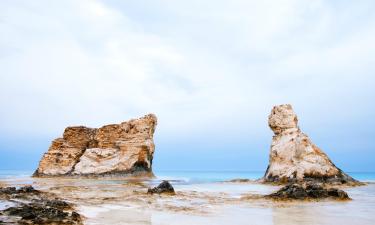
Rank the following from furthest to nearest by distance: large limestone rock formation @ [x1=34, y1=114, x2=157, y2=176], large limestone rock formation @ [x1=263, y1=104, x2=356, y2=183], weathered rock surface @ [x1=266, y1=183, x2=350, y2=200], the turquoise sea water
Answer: the turquoise sea water < large limestone rock formation @ [x1=34, y1=114, x2=157, y2=176] < large limestone rock formation @ [x1=263, y1=104, x2=356, y2=183] < weathered rock surface @ [x1=266, y1=183, x2=350, y2=200]

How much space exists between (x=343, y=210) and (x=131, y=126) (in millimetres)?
33202

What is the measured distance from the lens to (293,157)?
28609mm

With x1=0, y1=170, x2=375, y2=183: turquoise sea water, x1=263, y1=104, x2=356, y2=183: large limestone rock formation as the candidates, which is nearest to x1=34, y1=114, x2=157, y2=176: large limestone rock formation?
x1=0, y1=170, x2=375, y2=183: turquoise sea water

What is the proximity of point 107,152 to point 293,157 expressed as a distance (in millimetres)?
21157

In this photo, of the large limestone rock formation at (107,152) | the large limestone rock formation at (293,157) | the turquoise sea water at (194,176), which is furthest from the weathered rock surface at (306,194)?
the large limestone rock formation at (107,152)

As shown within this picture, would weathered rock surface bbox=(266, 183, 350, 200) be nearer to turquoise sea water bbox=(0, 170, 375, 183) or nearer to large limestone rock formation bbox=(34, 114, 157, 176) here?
turquoise sea water bbox=(0, 170, 375, 183)

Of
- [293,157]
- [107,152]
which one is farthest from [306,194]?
[107,152]

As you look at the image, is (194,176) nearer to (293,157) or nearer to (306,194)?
(293,157)

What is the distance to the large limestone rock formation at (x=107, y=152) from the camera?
4122 centimetres

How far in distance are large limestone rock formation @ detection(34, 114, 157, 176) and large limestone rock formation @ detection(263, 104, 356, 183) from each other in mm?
15921

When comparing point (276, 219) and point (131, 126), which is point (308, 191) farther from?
point (131, 126)

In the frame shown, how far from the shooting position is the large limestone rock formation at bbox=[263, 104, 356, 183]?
2738 centimetres

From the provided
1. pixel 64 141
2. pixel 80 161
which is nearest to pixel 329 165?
pixel 80 161

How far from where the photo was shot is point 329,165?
28.1 metres
